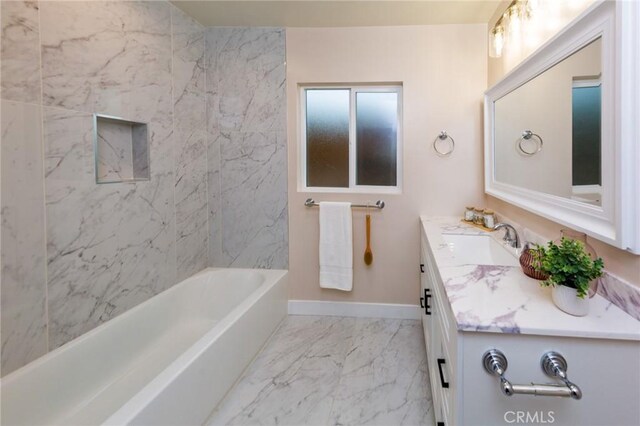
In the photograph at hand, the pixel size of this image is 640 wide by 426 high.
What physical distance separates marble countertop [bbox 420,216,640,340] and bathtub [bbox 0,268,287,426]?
1.18m

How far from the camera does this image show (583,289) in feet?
3.14

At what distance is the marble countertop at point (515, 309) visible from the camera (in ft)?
3.01

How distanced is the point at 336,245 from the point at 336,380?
1079 mm

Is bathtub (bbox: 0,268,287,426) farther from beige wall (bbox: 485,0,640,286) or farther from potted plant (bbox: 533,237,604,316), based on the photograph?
beige wall (bbox: 485,0,640,286)

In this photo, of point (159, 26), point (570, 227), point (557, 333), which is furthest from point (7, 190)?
point (570, 227)

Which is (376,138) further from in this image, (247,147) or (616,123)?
(616,123)

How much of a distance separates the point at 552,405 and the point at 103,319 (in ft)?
6.91

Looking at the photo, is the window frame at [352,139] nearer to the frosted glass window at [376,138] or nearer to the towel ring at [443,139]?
the frosted glass window at [376,138]

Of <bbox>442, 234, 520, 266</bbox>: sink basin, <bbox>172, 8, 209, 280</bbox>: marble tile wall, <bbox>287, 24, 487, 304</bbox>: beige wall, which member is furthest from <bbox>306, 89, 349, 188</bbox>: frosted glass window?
<bbox>442, 234, 520, 266</bbox>: sink basin

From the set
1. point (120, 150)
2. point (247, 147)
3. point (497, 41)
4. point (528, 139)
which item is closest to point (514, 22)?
point (497, 41)

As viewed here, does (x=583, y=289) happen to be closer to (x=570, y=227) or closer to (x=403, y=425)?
(x=570, y=227)

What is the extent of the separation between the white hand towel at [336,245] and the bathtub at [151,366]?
446 millimetres

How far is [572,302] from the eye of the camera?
990 millimetres

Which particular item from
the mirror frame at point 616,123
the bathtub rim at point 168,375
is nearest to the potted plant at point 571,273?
the mirror frame at point 616,123
